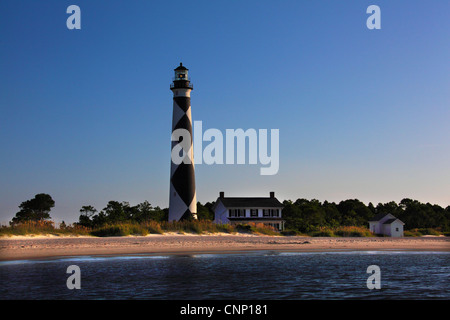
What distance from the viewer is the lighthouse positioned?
45969 mm

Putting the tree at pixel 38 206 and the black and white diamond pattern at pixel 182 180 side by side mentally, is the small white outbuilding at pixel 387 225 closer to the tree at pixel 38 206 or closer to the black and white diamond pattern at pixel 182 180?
the black and white diamond pattern at pixel 182 180

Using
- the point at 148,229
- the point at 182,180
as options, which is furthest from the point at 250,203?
the point at 148,229

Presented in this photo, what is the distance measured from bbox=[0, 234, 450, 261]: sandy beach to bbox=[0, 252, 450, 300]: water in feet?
8.68

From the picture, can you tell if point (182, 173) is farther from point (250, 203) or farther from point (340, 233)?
point (250, 203)

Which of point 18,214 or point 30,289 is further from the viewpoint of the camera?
point 18,214

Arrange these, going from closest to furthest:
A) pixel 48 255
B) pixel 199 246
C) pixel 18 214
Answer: pixel 48 255 < pixel 199 246 < pixel 18 214

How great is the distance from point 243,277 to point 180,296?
4835mm

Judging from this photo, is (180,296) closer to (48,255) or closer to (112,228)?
(48,255)

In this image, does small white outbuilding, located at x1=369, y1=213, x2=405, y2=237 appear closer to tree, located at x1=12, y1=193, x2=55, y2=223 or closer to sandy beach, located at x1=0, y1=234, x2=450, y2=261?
sandy beach, located at x1=0, y1=234, x2=450, y2=261

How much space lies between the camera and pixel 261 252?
32281 millimetres

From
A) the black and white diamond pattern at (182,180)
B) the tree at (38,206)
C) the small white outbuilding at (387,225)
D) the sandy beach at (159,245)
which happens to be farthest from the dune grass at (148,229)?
the tree at (38,206)

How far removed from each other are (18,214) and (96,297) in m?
53.8
